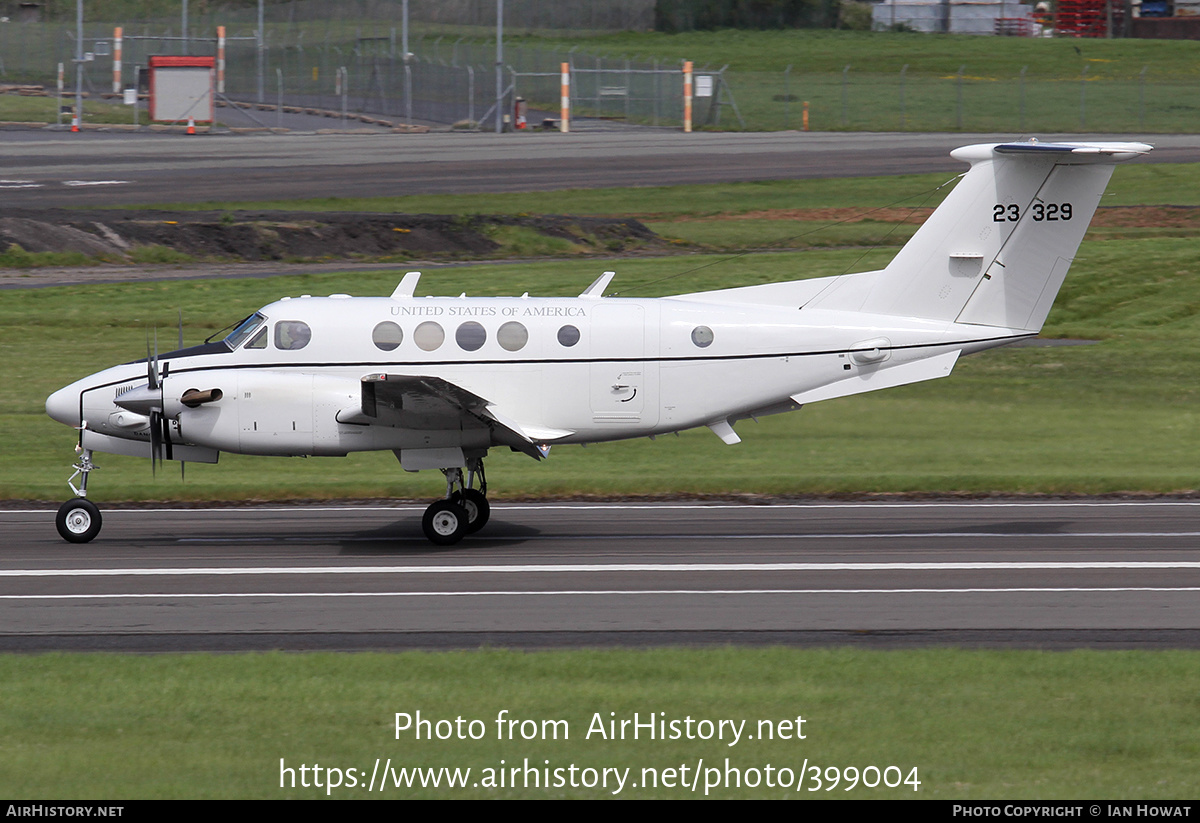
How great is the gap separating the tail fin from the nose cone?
8.85m

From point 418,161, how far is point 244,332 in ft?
125

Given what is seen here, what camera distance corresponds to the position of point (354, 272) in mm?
35219

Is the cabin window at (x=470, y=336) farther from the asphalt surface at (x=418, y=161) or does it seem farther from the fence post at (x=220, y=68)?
the fence post at (x=220, y=68)

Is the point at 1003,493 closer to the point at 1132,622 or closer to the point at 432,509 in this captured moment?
the point at 1132,622

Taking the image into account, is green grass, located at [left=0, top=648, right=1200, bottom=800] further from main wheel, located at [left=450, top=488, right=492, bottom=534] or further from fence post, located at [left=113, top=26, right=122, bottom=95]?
fence post, located at [left=113, top=26, right=122, bottom=95]

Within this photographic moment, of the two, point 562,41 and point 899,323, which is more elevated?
point 562,41

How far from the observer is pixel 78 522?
647 inches

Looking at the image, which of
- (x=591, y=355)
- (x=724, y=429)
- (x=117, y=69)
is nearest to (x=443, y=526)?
(x=591, y=355)

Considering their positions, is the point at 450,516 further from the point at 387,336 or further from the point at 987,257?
the point at 987,257

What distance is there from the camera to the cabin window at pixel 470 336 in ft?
53.2

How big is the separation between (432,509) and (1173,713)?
9.12m

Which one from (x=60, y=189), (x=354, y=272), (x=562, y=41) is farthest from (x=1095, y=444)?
(x=562, y=41)

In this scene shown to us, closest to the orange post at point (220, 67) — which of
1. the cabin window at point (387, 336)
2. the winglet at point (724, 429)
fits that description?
the cabin window at point (387, 336)

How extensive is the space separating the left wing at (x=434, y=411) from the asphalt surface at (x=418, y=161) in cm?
2938
